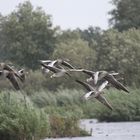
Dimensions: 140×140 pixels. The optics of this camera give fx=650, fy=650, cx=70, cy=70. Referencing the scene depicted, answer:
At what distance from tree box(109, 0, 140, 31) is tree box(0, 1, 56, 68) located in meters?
6.84

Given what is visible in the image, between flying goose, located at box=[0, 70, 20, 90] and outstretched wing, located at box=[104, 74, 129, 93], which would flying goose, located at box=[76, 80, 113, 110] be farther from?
flying goose, located at box=[0, 70, 20, 90]

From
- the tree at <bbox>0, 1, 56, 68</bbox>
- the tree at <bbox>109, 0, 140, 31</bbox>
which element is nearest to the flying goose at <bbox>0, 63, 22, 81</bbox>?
the tree at <bbox>0, 1, 56, 68</bbox>

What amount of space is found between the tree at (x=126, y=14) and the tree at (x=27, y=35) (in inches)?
269

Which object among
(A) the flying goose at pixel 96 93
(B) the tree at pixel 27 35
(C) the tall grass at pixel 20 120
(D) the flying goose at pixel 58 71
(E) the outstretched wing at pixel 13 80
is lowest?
(C) the tall grass at pixel 20 120

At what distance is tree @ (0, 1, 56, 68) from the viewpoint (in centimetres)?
6022

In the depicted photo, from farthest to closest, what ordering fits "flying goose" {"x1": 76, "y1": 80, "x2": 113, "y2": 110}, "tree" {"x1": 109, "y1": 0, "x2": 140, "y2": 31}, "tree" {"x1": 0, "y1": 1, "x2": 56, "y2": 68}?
"tree" {"x1": 109, "y1": 0, "x2": 140, "y2": 31} < "tree" {"x1": 0, "y1": 1, "x2": 56, "y2": 68} < "flying goose" {"x1": 76, "y1": 80, "x2": 113, "y2": 110}

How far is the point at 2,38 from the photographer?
63.9 metres

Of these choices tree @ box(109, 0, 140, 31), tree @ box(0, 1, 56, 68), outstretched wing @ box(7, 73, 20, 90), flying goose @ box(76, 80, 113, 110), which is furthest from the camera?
tree @ box(109, 0, 140, 31)

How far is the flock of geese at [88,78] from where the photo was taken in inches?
77.6

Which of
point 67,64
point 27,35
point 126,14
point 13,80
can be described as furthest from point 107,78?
point 126,14

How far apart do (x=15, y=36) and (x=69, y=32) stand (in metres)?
5.56

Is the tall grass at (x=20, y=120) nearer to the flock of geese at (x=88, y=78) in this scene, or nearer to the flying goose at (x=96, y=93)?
the flock of geese at (x=88, y=78)

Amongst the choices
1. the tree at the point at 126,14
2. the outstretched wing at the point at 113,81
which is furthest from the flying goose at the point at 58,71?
the tree at the point at 126,14

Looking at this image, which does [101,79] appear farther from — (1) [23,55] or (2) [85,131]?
(1) [23,55]
